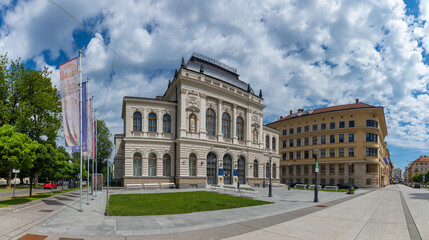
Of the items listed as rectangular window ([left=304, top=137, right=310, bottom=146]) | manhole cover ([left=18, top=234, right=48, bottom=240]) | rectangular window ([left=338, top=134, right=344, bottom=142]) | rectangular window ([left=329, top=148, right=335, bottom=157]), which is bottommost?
rectangular window ([left=329, top=148, right=335, bottom=157])

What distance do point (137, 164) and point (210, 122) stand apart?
1266 cm

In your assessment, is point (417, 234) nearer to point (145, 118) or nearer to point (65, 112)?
point (65, 112)

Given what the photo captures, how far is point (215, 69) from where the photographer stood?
139 ft

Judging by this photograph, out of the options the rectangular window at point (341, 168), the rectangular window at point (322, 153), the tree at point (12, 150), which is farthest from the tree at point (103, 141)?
the rectangular window at point (341, 168)

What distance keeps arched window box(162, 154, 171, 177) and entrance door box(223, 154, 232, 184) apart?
362 inches

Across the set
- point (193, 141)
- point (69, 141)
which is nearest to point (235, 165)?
point (193, 141)

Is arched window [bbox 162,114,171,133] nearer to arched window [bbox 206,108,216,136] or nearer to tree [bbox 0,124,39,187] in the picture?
arched window [bbox 206,108,216,136]

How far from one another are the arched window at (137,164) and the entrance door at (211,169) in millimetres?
10207

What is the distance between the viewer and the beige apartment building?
5975cm

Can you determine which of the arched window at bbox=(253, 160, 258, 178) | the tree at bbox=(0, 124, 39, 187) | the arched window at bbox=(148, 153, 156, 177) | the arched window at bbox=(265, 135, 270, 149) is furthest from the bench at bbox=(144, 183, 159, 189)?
the arched window at bbox=(265, 135, 270, 149)

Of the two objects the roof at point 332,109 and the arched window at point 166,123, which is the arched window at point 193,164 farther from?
the roof at point 332,109

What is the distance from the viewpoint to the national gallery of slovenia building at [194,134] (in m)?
33.5

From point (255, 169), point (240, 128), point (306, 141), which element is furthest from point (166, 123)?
point (306, 141)

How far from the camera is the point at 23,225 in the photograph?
32.3ft
